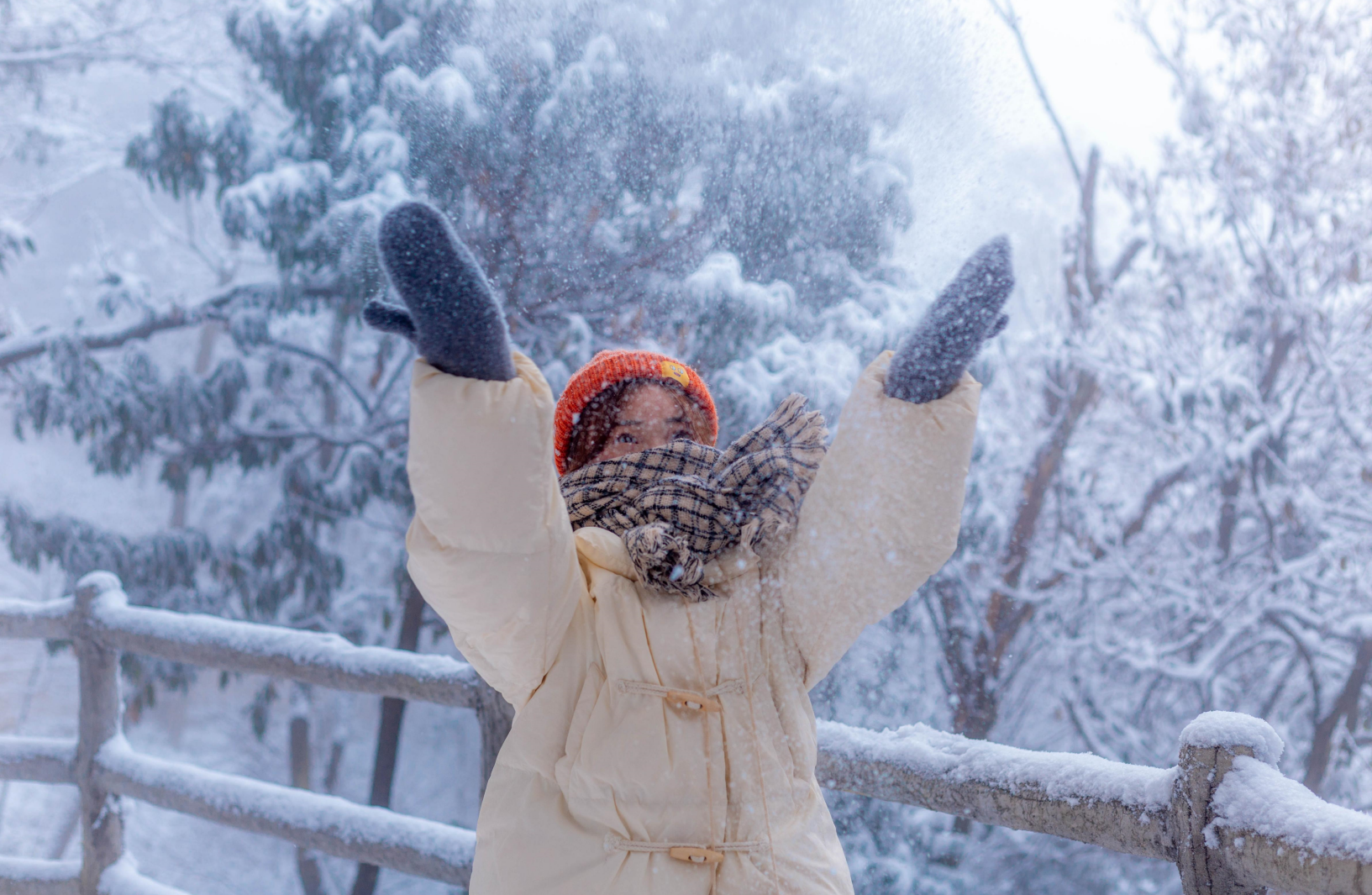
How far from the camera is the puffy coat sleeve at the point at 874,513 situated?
0.86 meters

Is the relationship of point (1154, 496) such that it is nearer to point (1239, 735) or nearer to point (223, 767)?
point (1239, 735)

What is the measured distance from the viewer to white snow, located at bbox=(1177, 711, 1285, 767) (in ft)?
3.30

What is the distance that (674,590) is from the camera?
0.94m

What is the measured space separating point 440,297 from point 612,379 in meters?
0.51

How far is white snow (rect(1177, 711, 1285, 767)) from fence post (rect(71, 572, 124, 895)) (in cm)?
252

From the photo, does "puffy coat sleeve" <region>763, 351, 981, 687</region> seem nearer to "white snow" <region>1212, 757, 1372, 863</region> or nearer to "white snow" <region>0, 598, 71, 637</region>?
"white snow" <region>1212, 757, 1372, 863</region>

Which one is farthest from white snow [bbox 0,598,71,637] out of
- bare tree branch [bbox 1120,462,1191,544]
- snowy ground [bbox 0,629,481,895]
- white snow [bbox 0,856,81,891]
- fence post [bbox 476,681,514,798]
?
snowy ground [bbox 0,629,481,895]

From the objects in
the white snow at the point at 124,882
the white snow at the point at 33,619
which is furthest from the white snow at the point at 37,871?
the white snow at the point at 33,619

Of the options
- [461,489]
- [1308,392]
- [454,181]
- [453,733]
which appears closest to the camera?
[461,489]

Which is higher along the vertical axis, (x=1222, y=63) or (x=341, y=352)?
(x=1222, y=63)

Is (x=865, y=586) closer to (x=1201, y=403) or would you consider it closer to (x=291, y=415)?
(x=1201, y=403)

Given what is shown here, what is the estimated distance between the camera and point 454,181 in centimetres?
374

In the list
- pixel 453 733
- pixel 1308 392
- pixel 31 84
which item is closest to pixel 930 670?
pixel 1308 392

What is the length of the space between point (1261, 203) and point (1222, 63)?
0.91m
